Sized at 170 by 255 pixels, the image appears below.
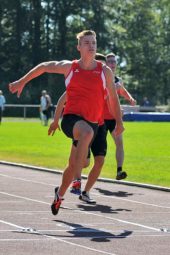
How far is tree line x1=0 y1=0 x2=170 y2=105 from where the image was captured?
3319 inches

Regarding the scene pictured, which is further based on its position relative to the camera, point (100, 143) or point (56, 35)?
point (56, 35)

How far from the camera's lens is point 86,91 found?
37.6 ft

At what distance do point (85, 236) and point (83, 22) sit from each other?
80433 millimetres

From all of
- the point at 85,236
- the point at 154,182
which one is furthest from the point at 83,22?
the point at 85,236

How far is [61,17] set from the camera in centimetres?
8719

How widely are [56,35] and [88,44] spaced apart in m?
78.7

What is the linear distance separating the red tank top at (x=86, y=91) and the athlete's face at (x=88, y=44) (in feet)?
0.64

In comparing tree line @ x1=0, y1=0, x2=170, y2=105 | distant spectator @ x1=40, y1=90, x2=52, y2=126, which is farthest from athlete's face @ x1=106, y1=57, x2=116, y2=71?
tree line @ x1=0, y1=0, x2=170, y2=105

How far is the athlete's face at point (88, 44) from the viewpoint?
11484 millimetres

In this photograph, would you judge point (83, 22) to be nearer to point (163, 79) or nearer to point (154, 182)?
point (163, 79)

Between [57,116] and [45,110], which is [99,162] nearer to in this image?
[57,116]

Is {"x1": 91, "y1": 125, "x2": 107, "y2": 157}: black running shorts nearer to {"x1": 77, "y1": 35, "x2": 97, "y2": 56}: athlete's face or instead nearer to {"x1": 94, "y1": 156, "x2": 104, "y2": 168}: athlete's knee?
{"x1": 94, "y1": 156, "x2": 104, "y2": 168}: athlete's knee

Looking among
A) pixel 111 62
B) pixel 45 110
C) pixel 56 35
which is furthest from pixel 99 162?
pixel 56 35

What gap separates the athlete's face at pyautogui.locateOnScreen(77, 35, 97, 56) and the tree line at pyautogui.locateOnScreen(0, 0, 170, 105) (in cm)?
6546
